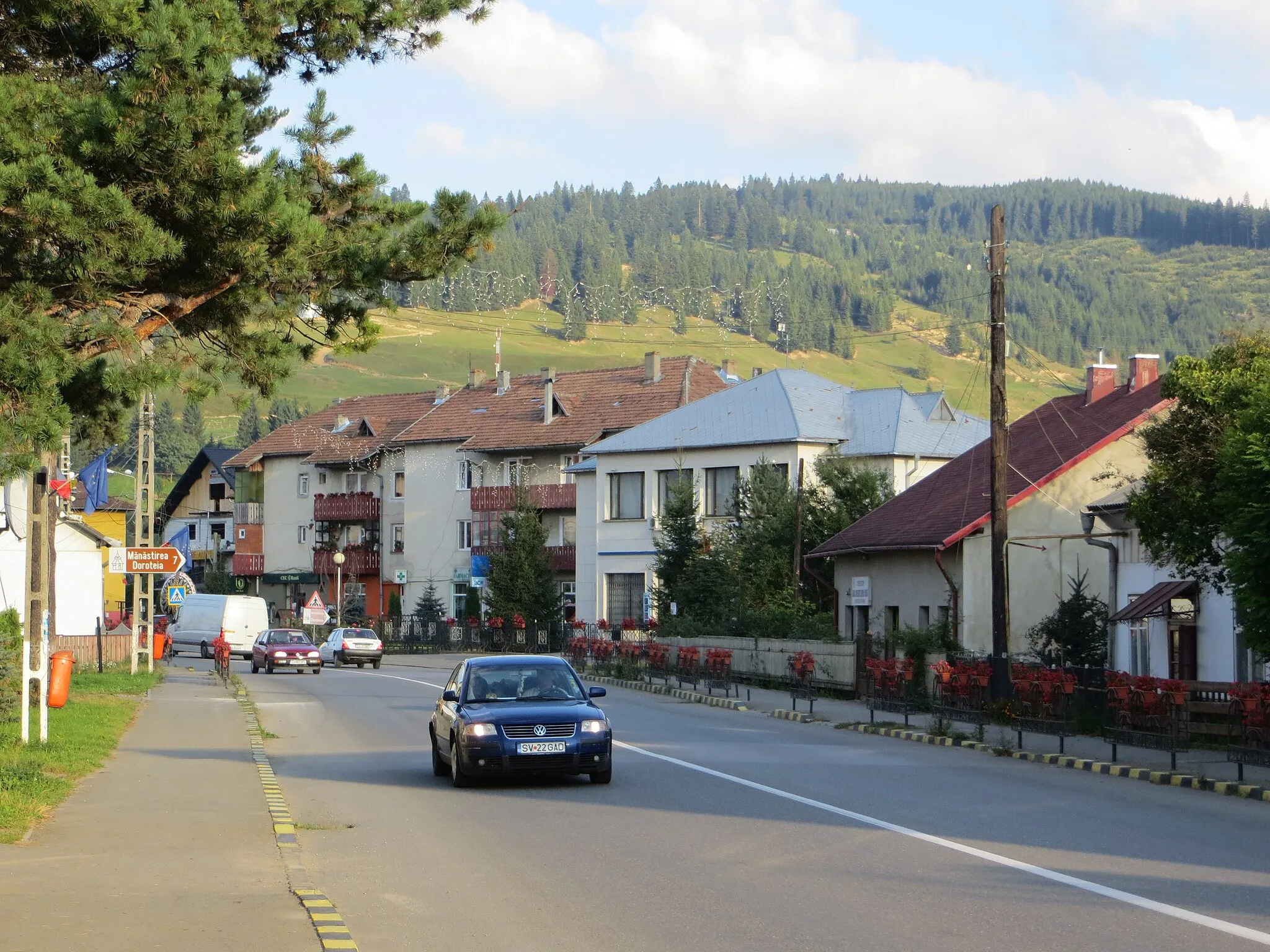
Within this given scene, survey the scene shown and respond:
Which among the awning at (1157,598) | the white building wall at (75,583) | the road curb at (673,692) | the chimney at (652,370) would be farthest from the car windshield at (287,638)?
the awning at (1157,598)

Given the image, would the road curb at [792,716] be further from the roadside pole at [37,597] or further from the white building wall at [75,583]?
the white building wall at [75,583]

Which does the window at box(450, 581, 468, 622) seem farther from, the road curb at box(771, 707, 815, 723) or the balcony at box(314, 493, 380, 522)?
Answer: the road curb at box(771, 707, 815, 723)

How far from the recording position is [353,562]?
87500 mm

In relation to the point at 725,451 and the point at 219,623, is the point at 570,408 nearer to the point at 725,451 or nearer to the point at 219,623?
the point at 725,451

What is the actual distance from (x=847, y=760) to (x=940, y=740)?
13.6ft

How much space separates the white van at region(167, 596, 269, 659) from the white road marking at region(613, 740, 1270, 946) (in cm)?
5150

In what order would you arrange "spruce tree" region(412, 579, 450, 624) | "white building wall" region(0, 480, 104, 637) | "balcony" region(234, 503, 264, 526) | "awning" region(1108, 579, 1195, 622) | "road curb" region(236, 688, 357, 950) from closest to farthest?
"road curb" region(236, 688, 357, 950), "awning" region(1108, 579, 1195, 622), "white building wall" region(0, 480, 104, 637), "spruce tree" region(412, 579, 450, 624), "balcony" region(234, 503, 264, 526)

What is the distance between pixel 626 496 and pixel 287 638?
1774 cm

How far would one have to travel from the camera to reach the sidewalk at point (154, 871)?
8570 millimetres

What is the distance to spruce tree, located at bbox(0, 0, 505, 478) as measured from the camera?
1365cm

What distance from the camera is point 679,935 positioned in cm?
885

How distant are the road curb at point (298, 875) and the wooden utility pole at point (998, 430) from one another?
514 inches

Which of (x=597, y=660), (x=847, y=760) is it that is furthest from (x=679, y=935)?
(x=597, y=660)

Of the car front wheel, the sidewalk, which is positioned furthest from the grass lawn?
the car front wheel
